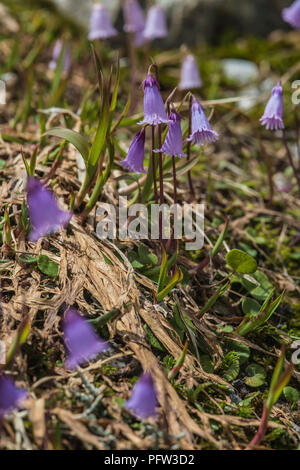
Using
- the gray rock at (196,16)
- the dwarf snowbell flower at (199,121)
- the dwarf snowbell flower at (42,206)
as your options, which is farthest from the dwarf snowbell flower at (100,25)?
the dwarf snowbell flower at (42,206)

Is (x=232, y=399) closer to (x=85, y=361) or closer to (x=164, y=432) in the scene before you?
(x=164, y=432)

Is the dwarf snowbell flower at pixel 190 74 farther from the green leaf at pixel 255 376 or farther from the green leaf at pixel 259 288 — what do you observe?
the green leaf at pixel 255 376

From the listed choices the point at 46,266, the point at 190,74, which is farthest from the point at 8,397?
the point at 190,74

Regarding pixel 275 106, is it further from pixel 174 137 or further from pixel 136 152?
pixel 136 152

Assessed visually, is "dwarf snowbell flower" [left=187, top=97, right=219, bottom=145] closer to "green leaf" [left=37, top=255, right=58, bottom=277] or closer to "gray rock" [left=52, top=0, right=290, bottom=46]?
"green leaf" [left=37, top=255, right=58, bottom=277]

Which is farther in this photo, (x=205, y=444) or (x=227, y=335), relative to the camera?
(x=227, y=335)

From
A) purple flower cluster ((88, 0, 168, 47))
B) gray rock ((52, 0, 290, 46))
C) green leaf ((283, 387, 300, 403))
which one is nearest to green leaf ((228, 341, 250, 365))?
green leaf ((283, 387, 300, 403))

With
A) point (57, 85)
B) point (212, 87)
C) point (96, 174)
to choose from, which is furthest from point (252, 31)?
point (96, 174)
